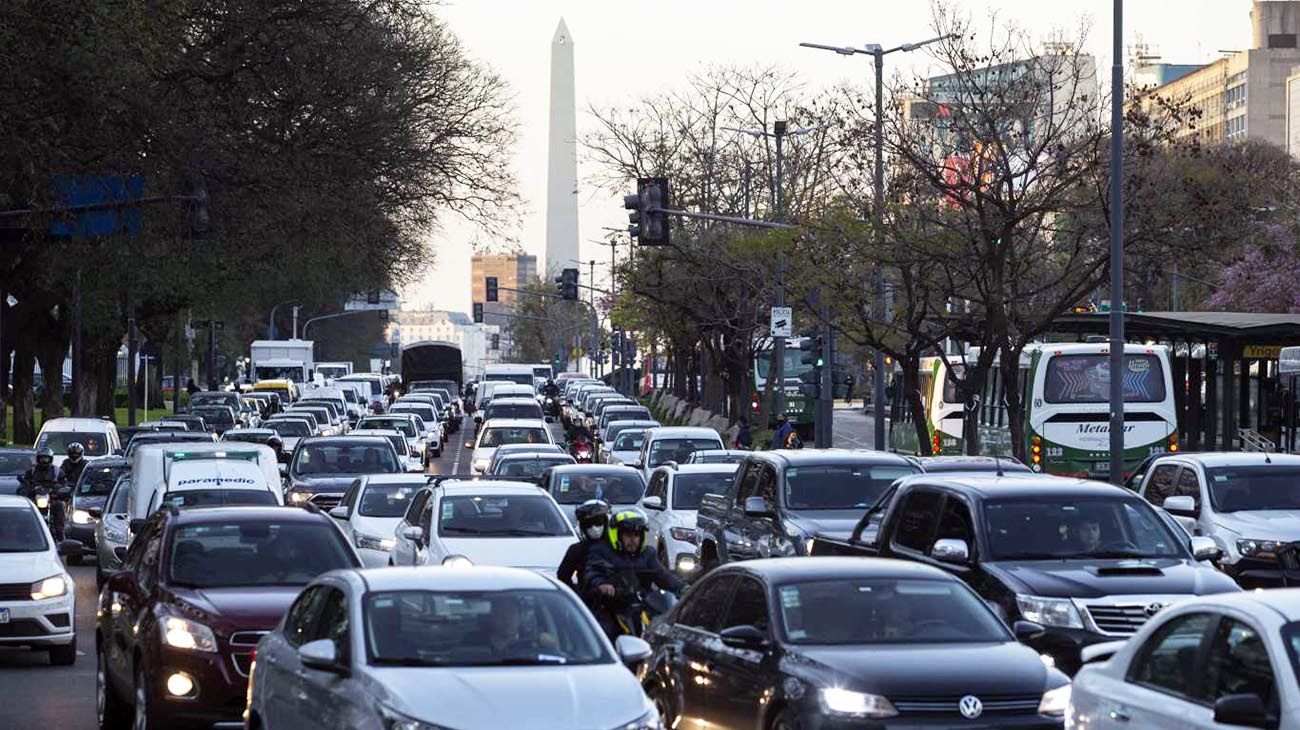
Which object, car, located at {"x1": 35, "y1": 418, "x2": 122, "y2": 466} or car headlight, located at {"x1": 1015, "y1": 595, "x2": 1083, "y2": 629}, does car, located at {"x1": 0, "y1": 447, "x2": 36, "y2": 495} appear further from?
car headlight, located at {"x1": 1015, "y1": 595, "x2": 1083, "y2": 629}

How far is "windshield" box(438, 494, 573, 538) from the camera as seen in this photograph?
2152 centimetres

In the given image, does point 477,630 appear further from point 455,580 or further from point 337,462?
point 337,462

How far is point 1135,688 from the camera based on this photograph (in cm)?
943

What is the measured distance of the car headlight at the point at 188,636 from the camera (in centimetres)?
1384

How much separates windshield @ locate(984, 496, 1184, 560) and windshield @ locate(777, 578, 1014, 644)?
303 cm

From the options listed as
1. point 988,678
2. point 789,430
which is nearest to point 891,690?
point 988,678

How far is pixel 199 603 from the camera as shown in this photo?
14.2 metres

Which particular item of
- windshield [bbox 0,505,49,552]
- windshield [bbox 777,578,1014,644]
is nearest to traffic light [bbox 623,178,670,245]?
windshield [bbox 0,505,49,552]

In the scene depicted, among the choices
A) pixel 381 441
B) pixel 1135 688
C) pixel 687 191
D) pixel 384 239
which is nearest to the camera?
pixel 1135 688

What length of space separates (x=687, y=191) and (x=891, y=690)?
2095 inches

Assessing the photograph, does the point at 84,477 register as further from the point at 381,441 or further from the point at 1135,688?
the point at 1135,688

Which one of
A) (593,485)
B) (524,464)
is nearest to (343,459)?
(524,464)

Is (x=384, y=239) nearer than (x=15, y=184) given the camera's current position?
No

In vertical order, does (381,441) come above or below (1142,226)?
below
